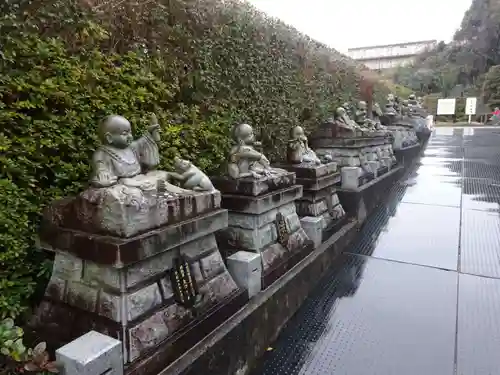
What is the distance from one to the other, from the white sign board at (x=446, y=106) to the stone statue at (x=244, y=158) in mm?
34382

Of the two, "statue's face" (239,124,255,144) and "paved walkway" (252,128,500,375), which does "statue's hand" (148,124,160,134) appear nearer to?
"statue's face" (239,124,255,144)

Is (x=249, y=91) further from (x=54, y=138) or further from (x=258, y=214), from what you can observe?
(x=54, y=138)

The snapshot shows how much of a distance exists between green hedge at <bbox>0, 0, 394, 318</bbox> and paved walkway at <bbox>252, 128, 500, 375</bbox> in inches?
77.9

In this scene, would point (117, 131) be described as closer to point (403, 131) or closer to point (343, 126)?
point (343, 126)

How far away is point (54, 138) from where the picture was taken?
247cm

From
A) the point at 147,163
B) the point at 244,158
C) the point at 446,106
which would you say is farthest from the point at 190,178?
the point at 446,106

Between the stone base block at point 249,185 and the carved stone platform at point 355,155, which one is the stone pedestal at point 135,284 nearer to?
the stone base block at point 249,185

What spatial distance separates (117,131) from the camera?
230cm

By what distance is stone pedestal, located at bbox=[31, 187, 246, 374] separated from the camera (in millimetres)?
2062

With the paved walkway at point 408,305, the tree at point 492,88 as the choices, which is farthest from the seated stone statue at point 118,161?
the tree at point 492,88

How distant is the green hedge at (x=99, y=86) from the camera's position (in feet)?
7.50

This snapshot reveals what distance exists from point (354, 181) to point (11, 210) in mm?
4886

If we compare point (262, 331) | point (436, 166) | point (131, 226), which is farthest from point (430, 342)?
point (436, 166)

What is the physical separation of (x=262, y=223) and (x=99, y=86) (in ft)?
5.94
